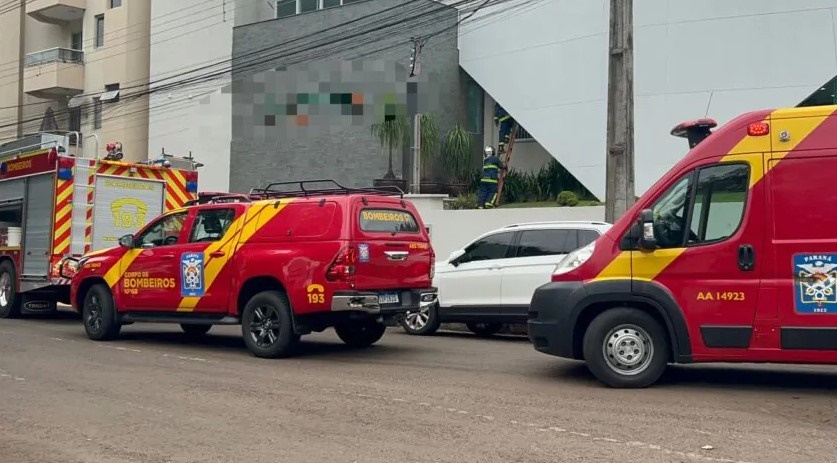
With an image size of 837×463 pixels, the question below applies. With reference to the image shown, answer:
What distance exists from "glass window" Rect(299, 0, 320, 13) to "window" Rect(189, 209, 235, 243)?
48.6ft

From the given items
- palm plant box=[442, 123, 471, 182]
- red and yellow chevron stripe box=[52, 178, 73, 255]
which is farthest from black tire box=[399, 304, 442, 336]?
palm plant box=[442, 123, 471, 182]

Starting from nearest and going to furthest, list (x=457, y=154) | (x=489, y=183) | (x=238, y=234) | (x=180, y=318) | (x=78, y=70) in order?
(x=238, y=234), (x=180, y=318), (x=489, y=183), (x=457, y=154), (x=78, y=70)

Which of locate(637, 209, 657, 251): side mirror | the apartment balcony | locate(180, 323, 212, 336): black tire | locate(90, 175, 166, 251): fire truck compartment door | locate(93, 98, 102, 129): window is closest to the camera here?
locate(637, 209, 657, 251): side mirror

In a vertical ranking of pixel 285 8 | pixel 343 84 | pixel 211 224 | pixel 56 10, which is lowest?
pixel 211 224

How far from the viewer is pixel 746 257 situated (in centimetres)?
721

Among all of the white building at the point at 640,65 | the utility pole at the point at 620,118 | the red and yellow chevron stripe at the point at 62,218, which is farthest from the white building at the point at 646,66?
the red and yellow chevron stripe at the point at 62,218

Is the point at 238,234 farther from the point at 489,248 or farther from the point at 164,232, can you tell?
the point at 489,248

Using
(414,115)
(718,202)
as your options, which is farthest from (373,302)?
(414,115)

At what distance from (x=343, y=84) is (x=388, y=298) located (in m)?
12.8

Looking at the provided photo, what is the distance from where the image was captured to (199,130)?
86.2 feet

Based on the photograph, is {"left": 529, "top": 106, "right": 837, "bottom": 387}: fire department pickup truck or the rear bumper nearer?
{"left": 529, "top": 106, "right": 837, "bottom": 387}: fire department pickup truck

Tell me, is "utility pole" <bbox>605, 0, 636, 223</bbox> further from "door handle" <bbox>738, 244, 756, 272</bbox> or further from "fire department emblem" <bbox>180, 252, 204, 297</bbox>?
"fire department emblem" <bbox>180, 252, 204, 297</bbox>

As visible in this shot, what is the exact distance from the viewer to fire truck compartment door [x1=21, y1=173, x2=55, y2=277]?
45.9 feet

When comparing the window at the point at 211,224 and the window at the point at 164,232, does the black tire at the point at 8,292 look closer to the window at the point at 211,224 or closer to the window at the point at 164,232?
the window at the point at 164,232
